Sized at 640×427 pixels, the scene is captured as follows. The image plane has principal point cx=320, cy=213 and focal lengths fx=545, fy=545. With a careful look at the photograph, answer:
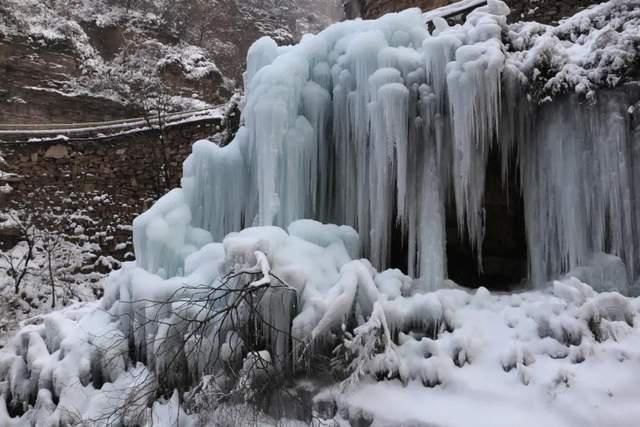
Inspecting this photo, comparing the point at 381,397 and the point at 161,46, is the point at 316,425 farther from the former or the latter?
the point at 161,46

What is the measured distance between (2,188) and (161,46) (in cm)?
689

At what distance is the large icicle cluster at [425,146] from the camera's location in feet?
11.8

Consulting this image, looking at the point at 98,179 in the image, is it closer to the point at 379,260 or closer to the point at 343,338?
the point at 379,260

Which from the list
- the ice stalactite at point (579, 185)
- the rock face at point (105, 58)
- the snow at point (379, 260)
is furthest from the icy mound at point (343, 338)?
the rock face at point (105, 58)

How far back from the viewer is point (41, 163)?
8812 millimetres

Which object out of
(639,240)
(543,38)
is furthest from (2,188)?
(639,240)

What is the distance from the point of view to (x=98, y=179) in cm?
895

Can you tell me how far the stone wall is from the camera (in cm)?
869

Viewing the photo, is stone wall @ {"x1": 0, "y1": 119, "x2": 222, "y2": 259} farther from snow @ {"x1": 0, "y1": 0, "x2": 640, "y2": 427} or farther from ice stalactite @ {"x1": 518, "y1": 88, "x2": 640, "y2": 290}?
ice stalactite @ {"x1": 518, "y1": 88, "x2": 640, "y2": 290}

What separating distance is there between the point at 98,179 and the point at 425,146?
21.8 ft

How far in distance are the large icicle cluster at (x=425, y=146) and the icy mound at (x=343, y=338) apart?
0.32 m

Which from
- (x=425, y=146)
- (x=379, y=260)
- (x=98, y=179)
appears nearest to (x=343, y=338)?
(x=379, y=260)

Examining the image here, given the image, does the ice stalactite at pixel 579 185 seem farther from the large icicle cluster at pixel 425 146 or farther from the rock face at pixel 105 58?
the rock face at pixel 105 58

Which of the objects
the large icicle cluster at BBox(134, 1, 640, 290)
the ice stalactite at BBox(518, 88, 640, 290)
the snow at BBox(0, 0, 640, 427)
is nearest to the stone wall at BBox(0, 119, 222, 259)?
the snow at BBox(0, 0, 640, 427)
